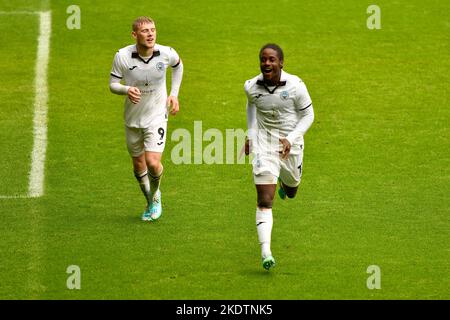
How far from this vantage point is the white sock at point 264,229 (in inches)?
546

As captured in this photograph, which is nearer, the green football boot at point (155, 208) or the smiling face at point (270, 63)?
the smiling face at point (270, 63)

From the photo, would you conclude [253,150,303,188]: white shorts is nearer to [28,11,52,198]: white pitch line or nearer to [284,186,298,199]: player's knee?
[284,186,298,199]: player's knee

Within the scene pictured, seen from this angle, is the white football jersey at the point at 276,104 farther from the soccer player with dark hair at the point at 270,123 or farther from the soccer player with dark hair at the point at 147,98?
the soccer player with dark hair at the point at 147,98

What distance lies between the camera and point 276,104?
14227 millimetres

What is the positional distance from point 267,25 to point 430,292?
38.1 feet

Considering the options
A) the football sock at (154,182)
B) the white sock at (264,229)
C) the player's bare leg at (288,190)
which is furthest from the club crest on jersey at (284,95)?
the football sock at (154,182)

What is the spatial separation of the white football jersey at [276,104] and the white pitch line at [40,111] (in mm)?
4206

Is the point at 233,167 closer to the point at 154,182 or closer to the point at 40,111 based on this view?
the point at 154,182

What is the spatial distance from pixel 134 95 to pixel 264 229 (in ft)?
7.97

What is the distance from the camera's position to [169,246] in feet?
49.5

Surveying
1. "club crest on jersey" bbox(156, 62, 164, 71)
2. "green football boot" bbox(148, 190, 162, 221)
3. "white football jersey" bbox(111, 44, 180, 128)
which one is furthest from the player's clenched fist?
"green football boot" bbox(148, 190, 162, 221)

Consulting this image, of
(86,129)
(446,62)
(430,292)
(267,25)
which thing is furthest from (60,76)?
(430,292)

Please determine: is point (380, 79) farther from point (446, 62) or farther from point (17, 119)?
point (17, 119)

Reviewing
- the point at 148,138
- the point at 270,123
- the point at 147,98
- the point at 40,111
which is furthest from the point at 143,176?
the point at 40,111
